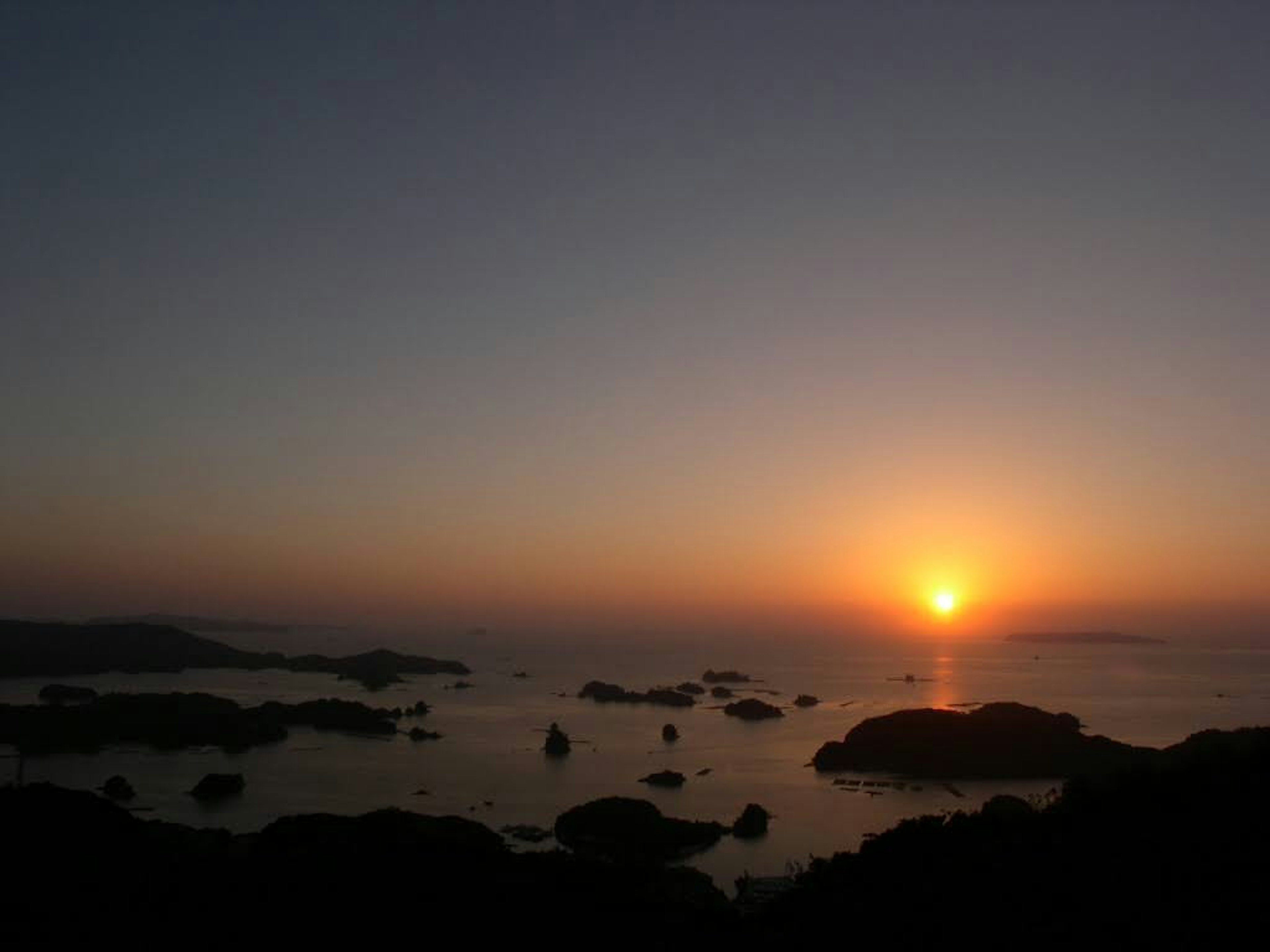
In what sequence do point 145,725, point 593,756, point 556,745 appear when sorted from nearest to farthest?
point 593,756
point 556,745
point 145,725

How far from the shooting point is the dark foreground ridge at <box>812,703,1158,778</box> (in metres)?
70.1

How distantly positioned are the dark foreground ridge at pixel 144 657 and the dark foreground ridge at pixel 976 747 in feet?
277

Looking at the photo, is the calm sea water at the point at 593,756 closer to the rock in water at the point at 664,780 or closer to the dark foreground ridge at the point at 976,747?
the rock in water at the point at 664,780

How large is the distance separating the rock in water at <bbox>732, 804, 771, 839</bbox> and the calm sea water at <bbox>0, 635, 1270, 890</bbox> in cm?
76

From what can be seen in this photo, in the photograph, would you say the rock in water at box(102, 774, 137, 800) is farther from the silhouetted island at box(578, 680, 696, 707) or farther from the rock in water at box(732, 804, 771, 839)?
the silhouetted island at box(578, 680, 696, 707)

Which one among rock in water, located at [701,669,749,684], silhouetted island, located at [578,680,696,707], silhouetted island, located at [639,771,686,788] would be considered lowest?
rock in water, located at [701,669,749,684]

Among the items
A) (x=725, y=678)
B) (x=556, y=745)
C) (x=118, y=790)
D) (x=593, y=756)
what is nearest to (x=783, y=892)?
(x=118, y=790)

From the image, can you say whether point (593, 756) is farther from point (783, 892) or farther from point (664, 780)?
point (783, 892)

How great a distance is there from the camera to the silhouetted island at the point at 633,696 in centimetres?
12294

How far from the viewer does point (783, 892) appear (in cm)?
3206

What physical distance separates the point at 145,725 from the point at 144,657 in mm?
85658

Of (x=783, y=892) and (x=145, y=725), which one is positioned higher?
(x=783, y=892)

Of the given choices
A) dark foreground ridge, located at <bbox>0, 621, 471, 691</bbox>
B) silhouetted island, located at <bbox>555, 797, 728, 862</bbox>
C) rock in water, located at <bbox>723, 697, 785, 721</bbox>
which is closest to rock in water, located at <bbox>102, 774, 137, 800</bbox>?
silhouetted island, located at <bbox>555, 797, 728, 862</bbox>

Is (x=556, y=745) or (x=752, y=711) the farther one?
(x=752, y=711)
